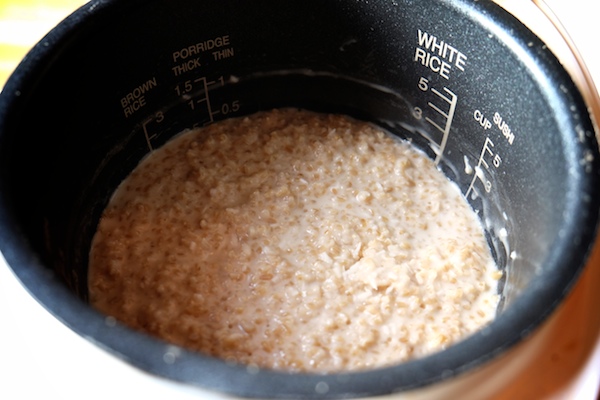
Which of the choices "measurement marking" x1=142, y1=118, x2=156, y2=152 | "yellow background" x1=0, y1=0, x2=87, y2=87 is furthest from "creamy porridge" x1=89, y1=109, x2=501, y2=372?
"yellow background" x1=0, y1=0, x2=87, y2=87

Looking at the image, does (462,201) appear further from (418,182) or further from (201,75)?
(201,75)

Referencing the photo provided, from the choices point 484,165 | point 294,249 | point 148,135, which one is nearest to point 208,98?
point 148,135

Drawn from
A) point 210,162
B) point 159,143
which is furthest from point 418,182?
point 159,143

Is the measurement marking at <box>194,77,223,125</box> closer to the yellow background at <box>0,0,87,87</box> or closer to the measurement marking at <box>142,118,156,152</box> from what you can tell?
the measurement marking at <box>142,118,156,152</box>

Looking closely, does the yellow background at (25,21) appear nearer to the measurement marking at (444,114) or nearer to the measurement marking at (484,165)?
the measurement marking at (444,114)

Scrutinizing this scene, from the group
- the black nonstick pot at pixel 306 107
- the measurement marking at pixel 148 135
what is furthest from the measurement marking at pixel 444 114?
the measurement marking at pixel 148 135
